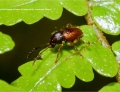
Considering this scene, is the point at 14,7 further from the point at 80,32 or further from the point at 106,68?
the point at 106,68

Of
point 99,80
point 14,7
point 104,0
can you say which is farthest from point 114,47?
point 99,80

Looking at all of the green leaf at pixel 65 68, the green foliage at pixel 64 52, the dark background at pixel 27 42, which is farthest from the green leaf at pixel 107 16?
the dark background at pixel 27 42

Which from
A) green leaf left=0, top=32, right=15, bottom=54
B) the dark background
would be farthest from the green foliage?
the dark background

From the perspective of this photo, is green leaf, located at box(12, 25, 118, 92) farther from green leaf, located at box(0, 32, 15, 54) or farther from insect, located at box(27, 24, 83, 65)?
green leaf, located at box(0, 32, 15, 54)

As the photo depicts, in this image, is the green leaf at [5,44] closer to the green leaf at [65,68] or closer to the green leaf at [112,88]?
the green leaf at [65,68]

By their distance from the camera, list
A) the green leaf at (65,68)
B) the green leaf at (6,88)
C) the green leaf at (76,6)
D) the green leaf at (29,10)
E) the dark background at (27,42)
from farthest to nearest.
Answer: the dark background at (27,42)
the green leaf at (76,6)
the green leaf at (29,10)
the green leaf at (65,68)
the green leaf at (6,88)
